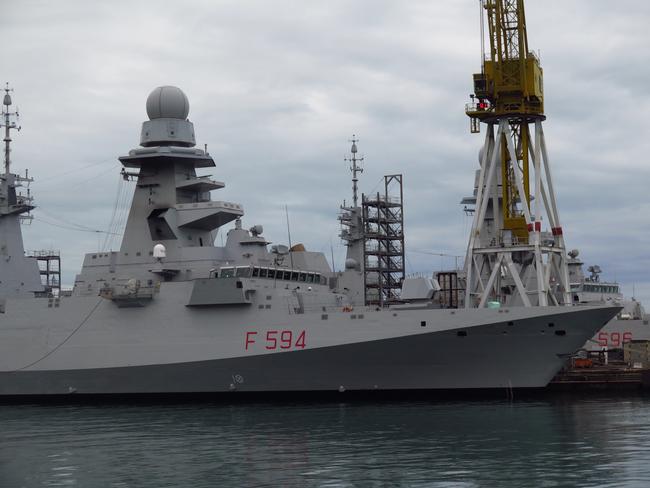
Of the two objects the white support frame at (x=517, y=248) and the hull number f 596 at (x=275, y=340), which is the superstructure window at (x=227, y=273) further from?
the white support frame at (x=517, y=248)

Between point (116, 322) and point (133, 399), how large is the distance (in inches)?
105

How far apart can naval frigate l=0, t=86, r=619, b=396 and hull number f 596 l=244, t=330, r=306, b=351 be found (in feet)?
0.12

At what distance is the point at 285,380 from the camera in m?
30.0

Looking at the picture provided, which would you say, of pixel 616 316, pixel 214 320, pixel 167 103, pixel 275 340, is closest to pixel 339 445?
pixel 275 340

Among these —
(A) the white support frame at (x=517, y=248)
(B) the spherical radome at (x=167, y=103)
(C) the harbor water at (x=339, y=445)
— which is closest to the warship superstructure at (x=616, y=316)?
(A) the white support frame at (x=517, y=248)

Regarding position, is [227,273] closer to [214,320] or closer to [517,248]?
[214,320]

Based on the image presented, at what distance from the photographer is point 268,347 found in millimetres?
29812

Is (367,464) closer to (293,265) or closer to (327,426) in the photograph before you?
(327,426)

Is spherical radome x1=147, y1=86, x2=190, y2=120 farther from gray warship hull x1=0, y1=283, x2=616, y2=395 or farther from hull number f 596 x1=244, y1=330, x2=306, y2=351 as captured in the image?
hull number f 596 x1=244, y1=330, x2=306, y2=351

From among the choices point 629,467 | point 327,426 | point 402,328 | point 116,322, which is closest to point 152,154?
point 116,322

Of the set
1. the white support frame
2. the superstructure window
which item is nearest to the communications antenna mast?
Result: the white support frame

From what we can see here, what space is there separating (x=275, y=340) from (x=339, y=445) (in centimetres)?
918

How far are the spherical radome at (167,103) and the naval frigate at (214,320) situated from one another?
5cm

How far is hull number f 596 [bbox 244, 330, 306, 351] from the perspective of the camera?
96.7 feet
